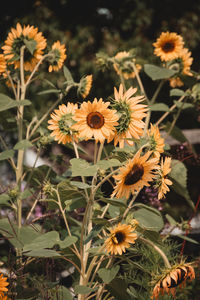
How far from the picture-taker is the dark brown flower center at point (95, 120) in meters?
0.87

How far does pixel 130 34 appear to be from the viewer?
3.24 meters

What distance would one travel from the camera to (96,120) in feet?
2.88

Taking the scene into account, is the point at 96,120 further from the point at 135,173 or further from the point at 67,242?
the point at 67,242

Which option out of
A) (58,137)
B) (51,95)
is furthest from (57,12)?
(58,137)

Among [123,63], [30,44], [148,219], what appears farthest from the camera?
[123,63]

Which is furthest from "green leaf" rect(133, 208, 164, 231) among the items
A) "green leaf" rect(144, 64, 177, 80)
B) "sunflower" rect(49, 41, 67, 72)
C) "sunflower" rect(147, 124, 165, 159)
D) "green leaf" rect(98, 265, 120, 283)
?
"sunflower" rect(49, 41, 67, 72)

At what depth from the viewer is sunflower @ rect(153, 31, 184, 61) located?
153 cm

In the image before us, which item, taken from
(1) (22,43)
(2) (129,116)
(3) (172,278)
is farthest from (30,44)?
(3) (172,278)

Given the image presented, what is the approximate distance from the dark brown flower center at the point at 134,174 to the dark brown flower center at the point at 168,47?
815 mm

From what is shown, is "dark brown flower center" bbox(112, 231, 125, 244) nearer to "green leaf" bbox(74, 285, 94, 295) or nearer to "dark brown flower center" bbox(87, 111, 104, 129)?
"green leaf" bbox(74, 285, 94, 295)

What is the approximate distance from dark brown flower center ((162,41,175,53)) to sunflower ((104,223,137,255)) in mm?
851

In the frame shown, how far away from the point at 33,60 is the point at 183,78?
1.78 feet

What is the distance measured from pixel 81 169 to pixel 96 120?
0.11m

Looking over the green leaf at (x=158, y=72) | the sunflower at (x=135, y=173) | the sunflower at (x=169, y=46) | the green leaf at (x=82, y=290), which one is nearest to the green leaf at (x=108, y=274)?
the green leaf at (x=82, y=290)
